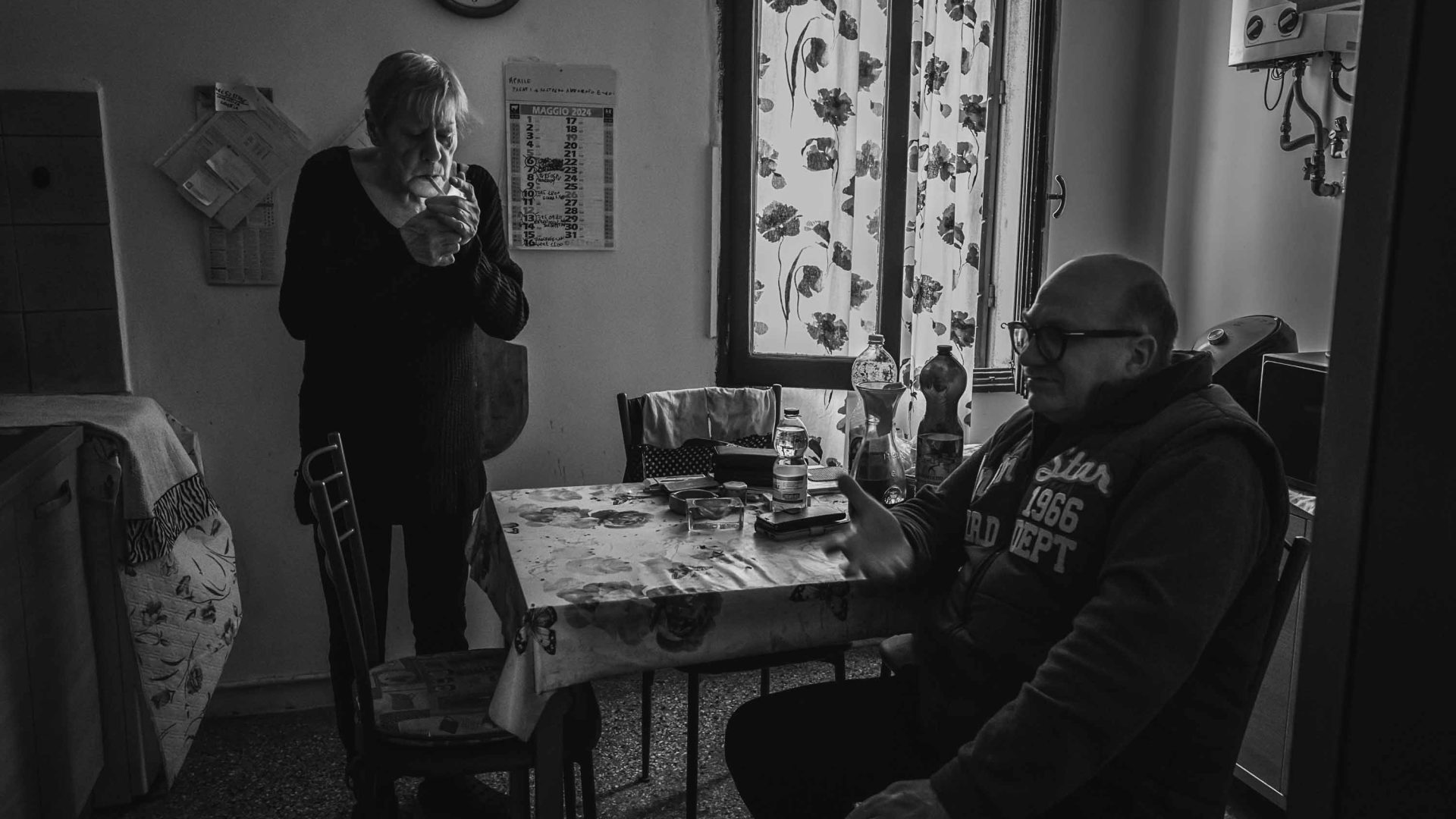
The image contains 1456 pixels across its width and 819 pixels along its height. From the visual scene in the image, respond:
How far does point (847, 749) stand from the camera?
154 centimetres

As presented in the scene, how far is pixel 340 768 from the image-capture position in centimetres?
244

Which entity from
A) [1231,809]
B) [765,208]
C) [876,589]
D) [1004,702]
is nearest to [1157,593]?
[1004,702]

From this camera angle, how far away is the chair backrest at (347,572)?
158cm

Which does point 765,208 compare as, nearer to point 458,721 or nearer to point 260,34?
point 260,34

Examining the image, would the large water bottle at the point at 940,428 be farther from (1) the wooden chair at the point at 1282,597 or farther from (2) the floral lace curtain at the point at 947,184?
(1) the wooden chair at the point at 1282,597

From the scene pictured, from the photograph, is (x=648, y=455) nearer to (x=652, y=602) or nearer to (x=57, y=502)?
(x=652, y=602)

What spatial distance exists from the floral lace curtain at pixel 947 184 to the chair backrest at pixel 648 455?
948mm

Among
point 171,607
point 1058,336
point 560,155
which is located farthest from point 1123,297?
point 171,607

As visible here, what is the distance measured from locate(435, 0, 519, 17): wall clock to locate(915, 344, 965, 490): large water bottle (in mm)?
1522

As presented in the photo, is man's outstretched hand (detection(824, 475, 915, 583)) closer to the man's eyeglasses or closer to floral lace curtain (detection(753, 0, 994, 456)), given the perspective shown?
the man's eyeglasses

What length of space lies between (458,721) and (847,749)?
2.11ft

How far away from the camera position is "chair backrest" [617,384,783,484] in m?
2.42

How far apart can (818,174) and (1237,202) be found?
1268mm

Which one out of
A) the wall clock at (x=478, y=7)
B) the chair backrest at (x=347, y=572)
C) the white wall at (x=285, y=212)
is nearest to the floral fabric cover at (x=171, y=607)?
the white wall at (x=285, y=212)
